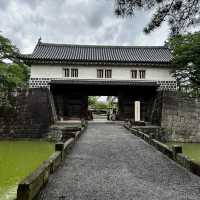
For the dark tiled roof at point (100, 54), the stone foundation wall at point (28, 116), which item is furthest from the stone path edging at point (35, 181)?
the dark tiled roof at point (100, 54)

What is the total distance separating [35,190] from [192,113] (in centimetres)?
1437

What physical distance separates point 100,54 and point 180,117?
7.61 meters

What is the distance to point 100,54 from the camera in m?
20.0

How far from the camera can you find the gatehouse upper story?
18250 millimetres

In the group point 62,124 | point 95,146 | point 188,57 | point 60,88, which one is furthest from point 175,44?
point 95,146

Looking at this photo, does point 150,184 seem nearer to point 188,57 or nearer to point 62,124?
point 62,124

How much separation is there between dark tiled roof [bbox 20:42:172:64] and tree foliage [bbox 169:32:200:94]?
771 millimetres

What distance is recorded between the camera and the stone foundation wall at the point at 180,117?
16.3 metres

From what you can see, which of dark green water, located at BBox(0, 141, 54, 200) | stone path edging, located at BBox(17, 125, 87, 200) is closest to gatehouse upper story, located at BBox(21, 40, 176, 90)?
dark green water, located at BBox(0, 141, 54, 200)

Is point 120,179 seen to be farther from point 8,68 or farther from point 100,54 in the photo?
point 100,54

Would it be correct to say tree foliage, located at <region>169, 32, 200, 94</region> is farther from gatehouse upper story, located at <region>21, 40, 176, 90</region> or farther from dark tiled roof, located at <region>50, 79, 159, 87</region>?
dark tiled roof, located at <region>50, 79, 159, 87</region>

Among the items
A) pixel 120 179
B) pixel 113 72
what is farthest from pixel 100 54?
pixel 120 179

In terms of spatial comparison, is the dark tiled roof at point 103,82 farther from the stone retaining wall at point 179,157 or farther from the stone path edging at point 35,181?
the stone path edging at point 35,181

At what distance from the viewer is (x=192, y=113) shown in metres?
16.6
